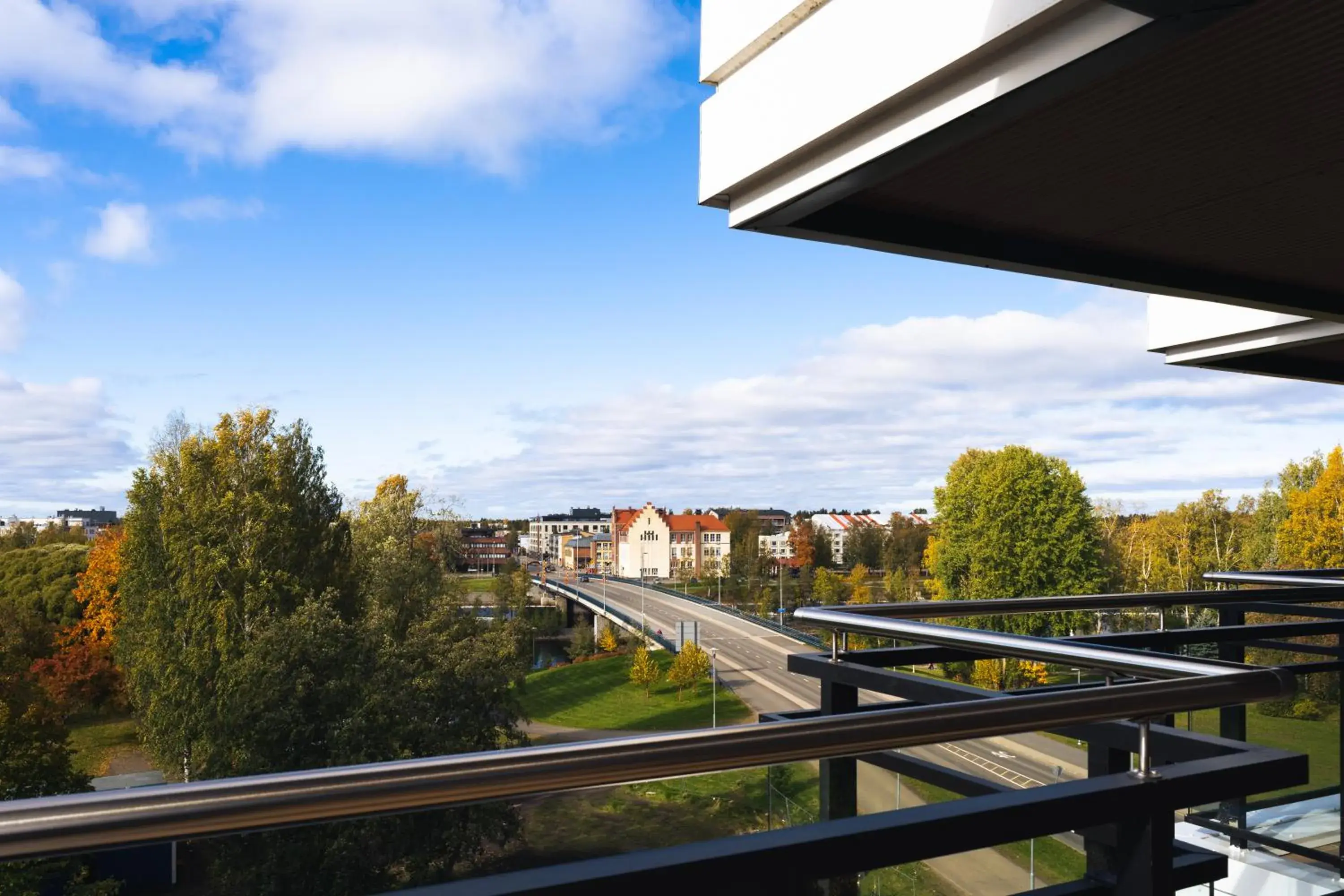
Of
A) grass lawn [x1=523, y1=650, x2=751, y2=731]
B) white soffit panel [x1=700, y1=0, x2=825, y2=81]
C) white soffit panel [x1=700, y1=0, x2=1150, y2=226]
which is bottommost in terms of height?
grass lawn [x1=523, y1=650, x2=751, y2=731]

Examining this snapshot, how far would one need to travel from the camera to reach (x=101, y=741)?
28969 millimetres

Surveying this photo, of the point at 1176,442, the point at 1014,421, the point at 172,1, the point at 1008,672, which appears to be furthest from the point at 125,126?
the point at 1014,421

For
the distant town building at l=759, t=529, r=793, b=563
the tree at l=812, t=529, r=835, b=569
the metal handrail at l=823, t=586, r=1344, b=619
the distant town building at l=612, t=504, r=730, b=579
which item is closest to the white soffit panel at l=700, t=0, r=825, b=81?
the metal handrail at l=823, t=586, r=1344, b=619

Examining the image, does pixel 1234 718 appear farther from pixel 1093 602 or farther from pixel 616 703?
pixel 616 703

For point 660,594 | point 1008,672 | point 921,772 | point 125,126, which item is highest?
point 125,126

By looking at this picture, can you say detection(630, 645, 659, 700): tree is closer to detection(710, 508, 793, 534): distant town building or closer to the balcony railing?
the balcony railing

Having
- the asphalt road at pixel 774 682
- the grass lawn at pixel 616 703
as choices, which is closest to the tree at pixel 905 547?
the asphalt road at pixel 774 682

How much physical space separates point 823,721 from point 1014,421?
68.8 metres

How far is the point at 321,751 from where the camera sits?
17422 millimetres

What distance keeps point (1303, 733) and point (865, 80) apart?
3.37m

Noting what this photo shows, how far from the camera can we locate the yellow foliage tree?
26.6 metres

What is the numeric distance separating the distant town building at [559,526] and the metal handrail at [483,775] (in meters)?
128

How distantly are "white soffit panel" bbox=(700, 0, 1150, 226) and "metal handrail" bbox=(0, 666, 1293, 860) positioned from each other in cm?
175

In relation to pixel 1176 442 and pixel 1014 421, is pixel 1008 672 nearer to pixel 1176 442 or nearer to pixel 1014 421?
pixel 1176 442
